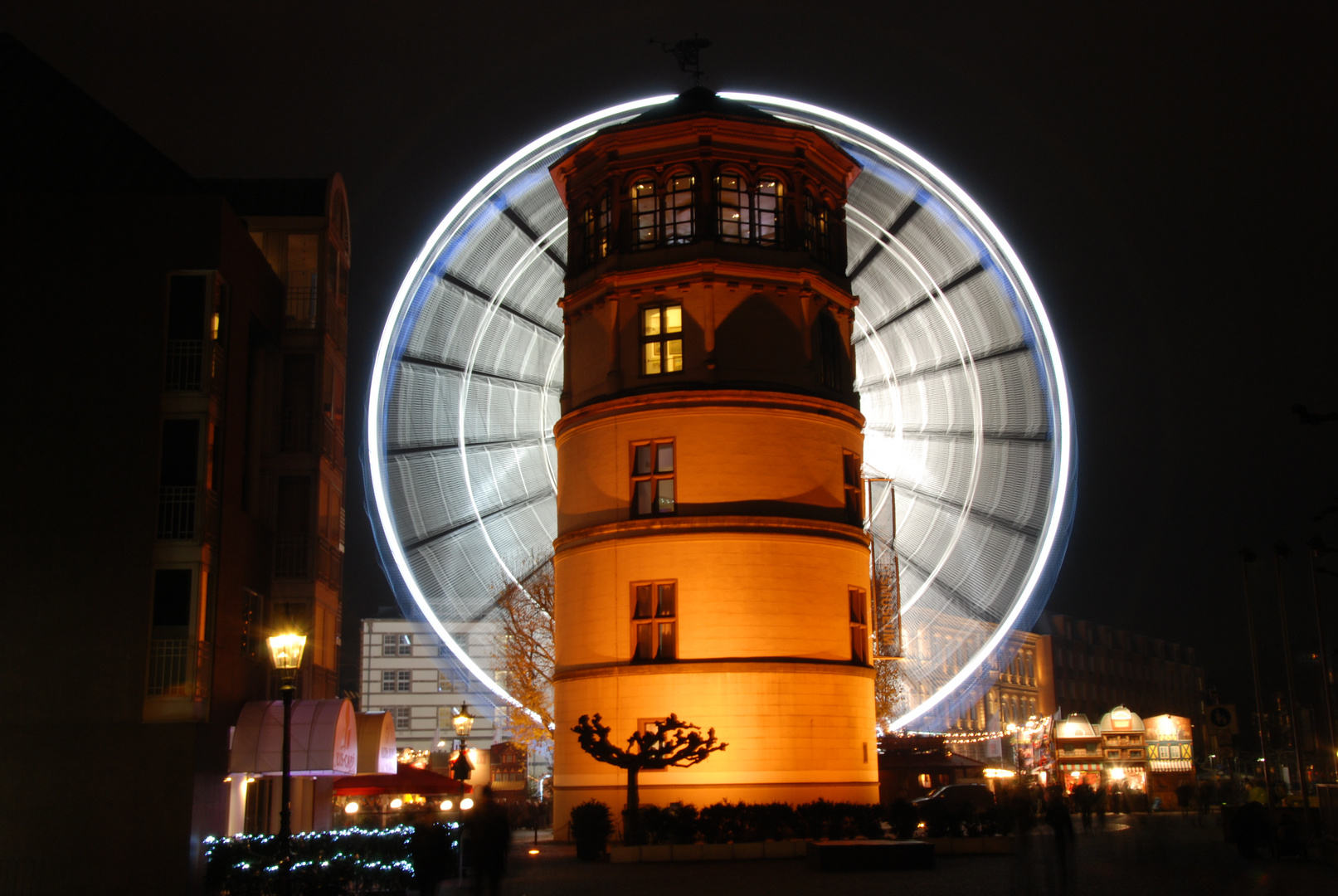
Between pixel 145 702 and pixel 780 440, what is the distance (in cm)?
1460

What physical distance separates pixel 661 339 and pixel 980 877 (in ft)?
47.9

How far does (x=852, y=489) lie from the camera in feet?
114

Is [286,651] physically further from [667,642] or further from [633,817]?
[667,642]

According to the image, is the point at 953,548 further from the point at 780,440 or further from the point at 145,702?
the point at 145,702

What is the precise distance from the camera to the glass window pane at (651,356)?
34406mm

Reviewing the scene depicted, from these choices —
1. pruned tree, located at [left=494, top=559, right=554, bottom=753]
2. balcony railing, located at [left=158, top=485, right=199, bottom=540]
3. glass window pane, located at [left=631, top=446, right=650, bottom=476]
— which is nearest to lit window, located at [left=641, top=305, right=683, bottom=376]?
glass window pane, located at [left=631, top=446, right=650, bottom=476]

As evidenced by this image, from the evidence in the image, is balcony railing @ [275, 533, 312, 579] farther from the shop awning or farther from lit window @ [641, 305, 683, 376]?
lit window @ [641, 305, 683, 376]

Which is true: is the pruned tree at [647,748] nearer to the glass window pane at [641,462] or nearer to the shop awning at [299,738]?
the shop awning at [299,738]

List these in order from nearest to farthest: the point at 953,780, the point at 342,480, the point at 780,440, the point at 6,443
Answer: the point at 6,443
the point at 780,440
the point at 342,480
the point at 953,780

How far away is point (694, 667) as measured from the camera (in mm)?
32031

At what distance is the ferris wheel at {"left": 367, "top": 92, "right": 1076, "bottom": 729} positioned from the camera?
1564 inches


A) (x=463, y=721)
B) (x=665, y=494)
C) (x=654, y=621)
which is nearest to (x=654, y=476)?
(x=665, y=494)

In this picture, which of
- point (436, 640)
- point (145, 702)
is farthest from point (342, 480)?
point (145, 702)

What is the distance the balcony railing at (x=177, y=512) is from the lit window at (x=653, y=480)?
33.1ft
